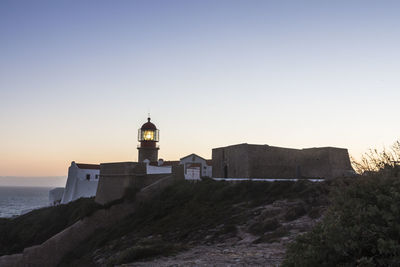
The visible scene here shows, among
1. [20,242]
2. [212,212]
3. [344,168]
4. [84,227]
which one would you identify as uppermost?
[344,168]

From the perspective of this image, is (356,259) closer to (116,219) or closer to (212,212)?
(212,212)

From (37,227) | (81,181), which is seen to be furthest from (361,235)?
(81,181)

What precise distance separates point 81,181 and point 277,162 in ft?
91.2

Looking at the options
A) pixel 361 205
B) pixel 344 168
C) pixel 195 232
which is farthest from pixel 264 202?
pixel 344 168

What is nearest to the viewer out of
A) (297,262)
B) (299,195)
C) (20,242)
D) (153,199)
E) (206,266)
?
(297,262)

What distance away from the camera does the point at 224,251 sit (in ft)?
30.0

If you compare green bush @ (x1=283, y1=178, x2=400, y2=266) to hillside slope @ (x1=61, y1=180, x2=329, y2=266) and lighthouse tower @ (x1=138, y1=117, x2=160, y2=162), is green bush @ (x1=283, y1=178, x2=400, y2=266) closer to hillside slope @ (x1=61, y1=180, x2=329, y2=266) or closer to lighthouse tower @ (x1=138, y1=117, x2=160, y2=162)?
hillside slope @ (x1=61, y1=180, x2=329, y2=266)

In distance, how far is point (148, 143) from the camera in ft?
127

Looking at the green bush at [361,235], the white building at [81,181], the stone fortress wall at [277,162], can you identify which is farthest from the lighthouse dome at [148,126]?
the green bush at [361,235]

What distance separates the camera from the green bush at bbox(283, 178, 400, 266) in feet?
15.2

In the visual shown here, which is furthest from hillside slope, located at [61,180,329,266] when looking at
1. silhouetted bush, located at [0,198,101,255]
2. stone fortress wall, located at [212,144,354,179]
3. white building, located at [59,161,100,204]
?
white building, located at [59,161,100,204]

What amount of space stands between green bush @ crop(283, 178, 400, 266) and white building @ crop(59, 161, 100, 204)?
3924cm

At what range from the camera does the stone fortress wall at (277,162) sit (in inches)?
974

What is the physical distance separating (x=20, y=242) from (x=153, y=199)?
15.9 meters
